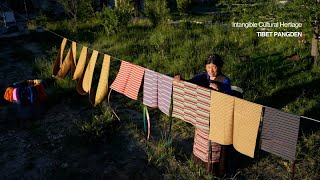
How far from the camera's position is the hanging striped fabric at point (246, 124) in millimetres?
3506

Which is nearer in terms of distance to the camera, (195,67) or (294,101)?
(294,101)

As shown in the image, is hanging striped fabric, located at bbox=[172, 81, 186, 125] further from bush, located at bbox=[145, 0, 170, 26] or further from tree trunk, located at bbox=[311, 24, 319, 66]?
bush, located at bbox=[145, 0, 170, 26]

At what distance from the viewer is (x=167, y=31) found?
41.8ft

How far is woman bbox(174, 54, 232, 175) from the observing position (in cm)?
420

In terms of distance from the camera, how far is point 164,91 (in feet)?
15.0

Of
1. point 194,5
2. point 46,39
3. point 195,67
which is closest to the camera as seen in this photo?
point 195,67

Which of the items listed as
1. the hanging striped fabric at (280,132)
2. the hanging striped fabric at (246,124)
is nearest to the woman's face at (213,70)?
the hanging striped fabric at (246,124)

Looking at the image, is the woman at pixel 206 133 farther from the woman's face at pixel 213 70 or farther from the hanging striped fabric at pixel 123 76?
the hanging striped fabric at pixel 123 76

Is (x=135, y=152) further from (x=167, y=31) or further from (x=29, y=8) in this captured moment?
(x=29, y=8)

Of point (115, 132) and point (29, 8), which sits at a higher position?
point (29, 8)

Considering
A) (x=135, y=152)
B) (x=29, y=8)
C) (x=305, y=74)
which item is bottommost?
(x=135, y=152)

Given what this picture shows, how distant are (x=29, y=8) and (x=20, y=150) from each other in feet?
62.8

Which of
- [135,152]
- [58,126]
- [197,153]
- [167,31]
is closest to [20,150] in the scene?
[58,126]

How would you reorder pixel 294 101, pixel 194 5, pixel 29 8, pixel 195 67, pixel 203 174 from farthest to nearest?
1. pixel 194 5
2. pixel 29 8
3. pixel 195 67
4. pixel 294 101
5. pixel 203 174
